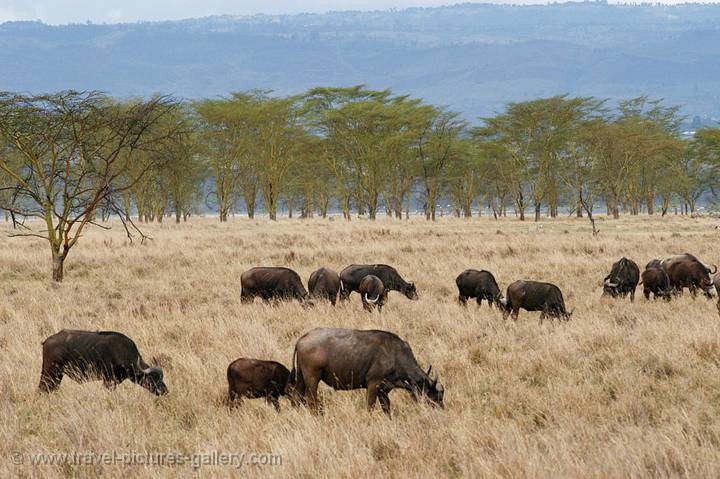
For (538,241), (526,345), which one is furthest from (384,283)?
(538,241)

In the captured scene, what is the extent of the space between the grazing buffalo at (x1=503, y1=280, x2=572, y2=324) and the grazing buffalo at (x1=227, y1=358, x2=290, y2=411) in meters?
5.18

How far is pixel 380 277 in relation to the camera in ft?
38.1

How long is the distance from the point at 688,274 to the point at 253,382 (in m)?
9.58

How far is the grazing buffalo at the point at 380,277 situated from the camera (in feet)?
38.1

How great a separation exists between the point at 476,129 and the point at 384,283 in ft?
144

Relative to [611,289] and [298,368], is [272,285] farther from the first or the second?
[611,289]

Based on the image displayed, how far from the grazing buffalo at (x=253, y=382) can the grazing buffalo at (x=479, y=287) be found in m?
6.04

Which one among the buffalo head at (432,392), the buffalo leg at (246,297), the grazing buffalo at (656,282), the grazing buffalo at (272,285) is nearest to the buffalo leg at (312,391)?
the buffalo head at (432,392)

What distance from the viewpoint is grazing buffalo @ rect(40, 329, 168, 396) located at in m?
5.88

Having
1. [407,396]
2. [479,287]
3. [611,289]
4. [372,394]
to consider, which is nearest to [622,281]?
[611,289]

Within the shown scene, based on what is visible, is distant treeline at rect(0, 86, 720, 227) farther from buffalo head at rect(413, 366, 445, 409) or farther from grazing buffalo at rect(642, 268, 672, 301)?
buffalo head at rect(413, 366, 445, 409)

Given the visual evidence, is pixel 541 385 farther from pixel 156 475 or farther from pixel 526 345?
pixel 156 475

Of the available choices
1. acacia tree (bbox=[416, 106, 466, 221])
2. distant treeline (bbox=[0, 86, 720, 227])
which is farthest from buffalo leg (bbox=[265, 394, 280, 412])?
acacia tree (bbox=[416, 106, 466, 221])

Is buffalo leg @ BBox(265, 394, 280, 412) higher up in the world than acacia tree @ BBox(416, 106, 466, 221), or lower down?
lower down
